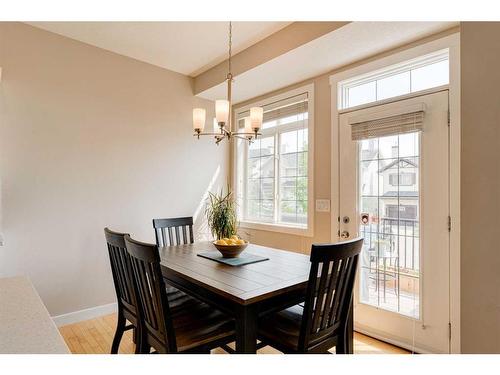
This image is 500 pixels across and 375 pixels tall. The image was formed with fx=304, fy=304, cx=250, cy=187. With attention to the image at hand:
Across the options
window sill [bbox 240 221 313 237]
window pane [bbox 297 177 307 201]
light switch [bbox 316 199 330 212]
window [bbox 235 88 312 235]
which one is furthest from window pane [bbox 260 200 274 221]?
light switch [bbox 316 199 330 212]

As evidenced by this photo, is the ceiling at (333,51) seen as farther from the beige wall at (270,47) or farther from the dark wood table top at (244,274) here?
the dark wood table top at (244,274)

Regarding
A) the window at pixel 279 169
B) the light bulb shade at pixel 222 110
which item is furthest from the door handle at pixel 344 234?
the light bulb shade at pixel 222 110

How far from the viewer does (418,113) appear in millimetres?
2295

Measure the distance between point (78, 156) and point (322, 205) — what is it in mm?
2366

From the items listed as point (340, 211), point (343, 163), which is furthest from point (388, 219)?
point (343, 163)

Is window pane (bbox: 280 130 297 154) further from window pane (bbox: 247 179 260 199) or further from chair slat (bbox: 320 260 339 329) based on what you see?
chair slat (bbox: 320 260 339 329)

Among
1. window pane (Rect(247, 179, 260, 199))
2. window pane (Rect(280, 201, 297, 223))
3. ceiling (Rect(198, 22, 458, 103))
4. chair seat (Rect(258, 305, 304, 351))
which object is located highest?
ceiling (Rect(198, 22, 458, 103))

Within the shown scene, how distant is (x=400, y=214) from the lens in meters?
2.45

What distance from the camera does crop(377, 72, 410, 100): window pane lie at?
8.14 ft

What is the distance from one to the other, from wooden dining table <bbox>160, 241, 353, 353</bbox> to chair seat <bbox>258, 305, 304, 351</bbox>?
10cm

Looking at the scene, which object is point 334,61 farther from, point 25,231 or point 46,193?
point 25,231

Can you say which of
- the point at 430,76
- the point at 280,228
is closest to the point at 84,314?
the point at 280,228

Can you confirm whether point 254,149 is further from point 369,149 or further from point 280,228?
point 369,149

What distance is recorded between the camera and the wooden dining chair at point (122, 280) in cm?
172
